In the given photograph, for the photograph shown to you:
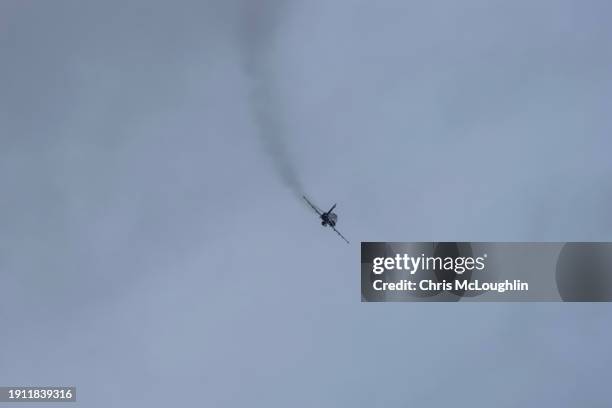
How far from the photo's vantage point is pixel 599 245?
128 metres

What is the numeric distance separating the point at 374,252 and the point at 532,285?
23559mm

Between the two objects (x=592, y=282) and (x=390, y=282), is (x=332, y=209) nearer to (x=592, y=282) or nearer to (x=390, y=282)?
(x=390, y=282)

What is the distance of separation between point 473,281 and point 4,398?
226 feet

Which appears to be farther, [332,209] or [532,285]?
[332,209]

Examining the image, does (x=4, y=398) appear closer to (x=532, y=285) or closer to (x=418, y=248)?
(x=418, y=248)

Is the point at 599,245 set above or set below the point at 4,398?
above

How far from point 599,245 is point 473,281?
2633cm

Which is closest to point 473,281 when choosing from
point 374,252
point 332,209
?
point 374,252

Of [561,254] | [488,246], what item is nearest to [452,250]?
[488,246]

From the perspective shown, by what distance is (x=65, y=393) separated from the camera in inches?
4855

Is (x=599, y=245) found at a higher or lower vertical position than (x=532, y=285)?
higher

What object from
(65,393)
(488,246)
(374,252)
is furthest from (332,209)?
(65,393)

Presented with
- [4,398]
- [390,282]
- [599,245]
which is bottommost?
[4,398]

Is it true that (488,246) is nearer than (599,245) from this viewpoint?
Yes
